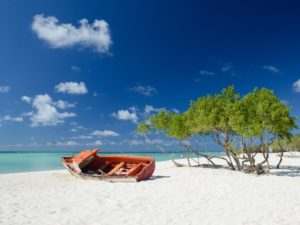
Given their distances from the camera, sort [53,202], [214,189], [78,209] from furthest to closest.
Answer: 1. [214,189]
2. [53,202]
3. [78,209]

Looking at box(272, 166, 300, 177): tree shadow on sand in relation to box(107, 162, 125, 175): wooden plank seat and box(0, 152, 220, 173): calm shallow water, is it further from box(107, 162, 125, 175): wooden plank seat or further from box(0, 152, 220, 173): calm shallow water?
box(0, 152, 220, 173): calm shallow water

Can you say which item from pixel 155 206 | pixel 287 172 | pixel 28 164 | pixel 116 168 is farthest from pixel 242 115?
pixel 28 164

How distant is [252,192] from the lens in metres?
10.5

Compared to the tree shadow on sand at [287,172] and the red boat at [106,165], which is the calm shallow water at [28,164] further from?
the tree shadow on sand at [287,172]

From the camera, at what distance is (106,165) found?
1739 centimetres

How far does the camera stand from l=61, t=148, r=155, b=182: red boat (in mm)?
14951

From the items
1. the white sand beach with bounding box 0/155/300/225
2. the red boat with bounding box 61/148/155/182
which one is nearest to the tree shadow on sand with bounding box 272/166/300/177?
the white sand beach with bounding box 0/155/300/225

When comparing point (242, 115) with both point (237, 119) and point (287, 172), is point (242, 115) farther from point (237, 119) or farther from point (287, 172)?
point (287, 172)

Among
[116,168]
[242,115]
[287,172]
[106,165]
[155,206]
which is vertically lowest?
[155,206]

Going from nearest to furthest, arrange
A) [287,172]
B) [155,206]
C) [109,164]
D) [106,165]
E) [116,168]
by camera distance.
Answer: [155,206], [116,168], [106,165], [109,164], [287,172]

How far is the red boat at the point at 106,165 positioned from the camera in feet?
49.1

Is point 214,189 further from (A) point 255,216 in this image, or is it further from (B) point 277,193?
(A) point 255,216

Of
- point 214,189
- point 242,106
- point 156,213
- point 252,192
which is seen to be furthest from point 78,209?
point 242,106

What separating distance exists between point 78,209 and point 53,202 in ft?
4.85
